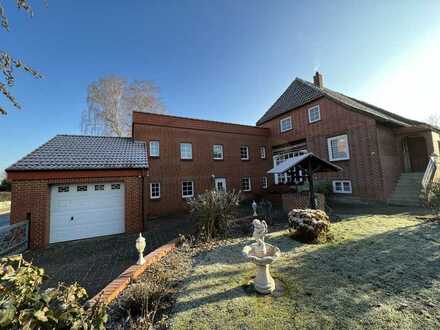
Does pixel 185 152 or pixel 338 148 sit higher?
pixel 185 152

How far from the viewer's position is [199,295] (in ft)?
11.1

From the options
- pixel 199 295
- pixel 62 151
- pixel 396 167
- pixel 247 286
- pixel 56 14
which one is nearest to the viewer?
pixel 199 295

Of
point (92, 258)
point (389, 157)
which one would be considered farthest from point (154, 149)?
point (389, 157)

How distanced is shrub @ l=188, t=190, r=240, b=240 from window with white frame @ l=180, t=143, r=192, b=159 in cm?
815

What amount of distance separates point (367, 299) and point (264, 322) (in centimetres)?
184

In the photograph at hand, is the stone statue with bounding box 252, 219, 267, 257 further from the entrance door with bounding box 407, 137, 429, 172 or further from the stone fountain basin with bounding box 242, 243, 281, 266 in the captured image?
the entrance door with bounding box 407, 137, 429, 172

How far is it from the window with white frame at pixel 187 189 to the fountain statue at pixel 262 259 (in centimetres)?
1073

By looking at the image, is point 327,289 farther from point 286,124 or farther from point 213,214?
point 286,124

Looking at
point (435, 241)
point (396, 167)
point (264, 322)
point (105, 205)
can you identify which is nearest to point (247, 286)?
point (264, 322)

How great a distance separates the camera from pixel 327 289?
3.41 metres

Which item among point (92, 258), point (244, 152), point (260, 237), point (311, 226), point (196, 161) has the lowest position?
point (92, 258)

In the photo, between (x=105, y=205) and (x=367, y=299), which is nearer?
(x=367, y=299)

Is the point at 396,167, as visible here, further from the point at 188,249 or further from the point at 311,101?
the point at 188,249

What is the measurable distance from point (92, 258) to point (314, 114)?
16.6 metres
